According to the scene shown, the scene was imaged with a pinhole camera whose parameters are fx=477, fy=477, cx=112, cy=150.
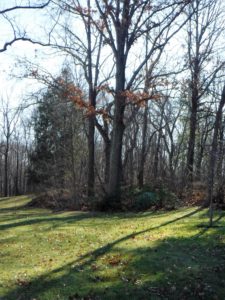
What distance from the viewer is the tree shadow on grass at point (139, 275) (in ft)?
24.3

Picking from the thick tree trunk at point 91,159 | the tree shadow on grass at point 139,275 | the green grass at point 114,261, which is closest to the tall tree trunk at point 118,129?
the thick tree trunk at point 91,159

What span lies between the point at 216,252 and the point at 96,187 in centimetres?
1466

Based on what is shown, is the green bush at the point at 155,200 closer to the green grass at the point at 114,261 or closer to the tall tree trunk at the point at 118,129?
the tall tree trunk at the point at 118,129

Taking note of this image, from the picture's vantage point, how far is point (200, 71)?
30547mm

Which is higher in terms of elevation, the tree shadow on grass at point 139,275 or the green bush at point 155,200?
the green bush at point 155,200

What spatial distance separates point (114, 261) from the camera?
9.05m

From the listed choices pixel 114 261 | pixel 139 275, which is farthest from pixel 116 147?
pixel 139 275

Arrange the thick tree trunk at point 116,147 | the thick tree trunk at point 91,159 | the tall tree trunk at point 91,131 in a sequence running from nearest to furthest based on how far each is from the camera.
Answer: the thick tree trunk at point 116,147 < the thick tree trunk at point 91,159 < the tall tree trunk at point 91,131

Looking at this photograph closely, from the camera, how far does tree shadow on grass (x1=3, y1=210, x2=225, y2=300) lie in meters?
7.40

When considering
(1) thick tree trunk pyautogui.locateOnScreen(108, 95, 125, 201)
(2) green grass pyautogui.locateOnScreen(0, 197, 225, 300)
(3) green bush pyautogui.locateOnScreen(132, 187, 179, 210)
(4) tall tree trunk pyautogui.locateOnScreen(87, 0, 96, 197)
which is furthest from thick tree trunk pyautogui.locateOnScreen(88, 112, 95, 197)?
(2) green grass pyautogui.locateOnScreen(0, 197, 225, 300)

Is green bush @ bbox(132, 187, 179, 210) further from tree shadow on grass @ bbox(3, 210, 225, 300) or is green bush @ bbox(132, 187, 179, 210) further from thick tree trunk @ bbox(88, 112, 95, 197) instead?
tree shadow on grass @ bbox(3, 210, 225, 300)

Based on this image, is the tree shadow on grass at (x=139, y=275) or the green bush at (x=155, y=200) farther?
the green bush at (x=155, y=200)

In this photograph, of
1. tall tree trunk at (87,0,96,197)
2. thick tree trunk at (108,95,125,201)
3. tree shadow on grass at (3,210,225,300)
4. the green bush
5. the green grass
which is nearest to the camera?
tree shadow on grass at (3,210,225,300)

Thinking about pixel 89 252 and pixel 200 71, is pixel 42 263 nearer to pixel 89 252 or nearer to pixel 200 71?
pixel 89 252
